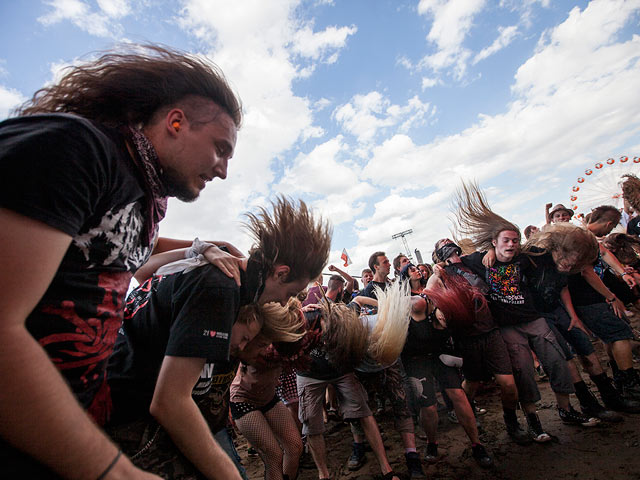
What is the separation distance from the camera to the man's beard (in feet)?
3.83

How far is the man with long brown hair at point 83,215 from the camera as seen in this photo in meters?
0.58

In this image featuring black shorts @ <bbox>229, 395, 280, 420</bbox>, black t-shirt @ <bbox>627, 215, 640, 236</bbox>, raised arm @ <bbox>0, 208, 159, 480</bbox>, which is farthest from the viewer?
black t-shirt @ <bbox>627, 215, 640, 236</bbox>

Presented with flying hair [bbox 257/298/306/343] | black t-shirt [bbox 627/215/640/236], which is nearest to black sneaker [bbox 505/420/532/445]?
flying hair [bbox 257/298/306/343]

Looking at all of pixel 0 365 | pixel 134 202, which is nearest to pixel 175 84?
pixel 134 202

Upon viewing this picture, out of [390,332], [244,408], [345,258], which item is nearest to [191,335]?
[244,408]

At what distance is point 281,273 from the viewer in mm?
1913

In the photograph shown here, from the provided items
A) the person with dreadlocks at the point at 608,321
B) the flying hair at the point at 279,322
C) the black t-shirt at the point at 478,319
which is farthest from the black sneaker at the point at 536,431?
the flying hair at the point at 279,322

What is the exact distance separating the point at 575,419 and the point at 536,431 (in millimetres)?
563

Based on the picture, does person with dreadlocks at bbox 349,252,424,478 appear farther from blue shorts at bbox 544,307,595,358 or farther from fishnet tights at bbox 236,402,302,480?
blue shorts at bbox 544,307,595,358

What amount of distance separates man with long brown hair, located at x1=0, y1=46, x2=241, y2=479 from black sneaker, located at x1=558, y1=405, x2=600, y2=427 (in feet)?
15.6

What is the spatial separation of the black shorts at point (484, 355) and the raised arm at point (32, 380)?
4.08m

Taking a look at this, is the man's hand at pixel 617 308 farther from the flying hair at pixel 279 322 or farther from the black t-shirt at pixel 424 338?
the flying hair at pixel 279 322

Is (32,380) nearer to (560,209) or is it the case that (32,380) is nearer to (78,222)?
(78,222)

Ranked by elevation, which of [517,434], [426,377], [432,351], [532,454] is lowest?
[532,454]
